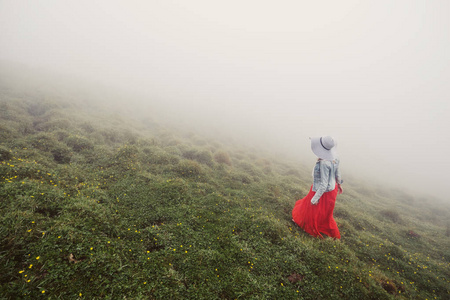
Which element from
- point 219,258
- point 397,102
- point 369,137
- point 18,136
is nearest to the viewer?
point 219,258

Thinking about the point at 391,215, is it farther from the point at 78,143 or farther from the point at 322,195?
the point at 78,143

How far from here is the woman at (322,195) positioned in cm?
771

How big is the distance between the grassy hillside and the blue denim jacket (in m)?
2.30

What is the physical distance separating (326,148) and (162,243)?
25.4 ft

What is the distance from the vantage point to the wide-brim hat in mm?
7652

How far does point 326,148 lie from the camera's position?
25.4ft

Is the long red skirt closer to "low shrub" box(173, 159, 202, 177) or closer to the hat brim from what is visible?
the hat brim

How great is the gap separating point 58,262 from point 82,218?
181cm

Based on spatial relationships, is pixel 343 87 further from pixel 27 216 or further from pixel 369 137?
pixel 27 216

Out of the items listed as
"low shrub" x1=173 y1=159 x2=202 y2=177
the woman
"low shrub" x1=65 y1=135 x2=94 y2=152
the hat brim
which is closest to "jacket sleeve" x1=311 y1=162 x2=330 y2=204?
the woman

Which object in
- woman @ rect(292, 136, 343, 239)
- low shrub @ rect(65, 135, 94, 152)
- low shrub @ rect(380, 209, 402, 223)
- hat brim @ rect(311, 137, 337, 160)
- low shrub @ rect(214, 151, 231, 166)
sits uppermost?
hat brim @ rect(311, 137, 337, 160)

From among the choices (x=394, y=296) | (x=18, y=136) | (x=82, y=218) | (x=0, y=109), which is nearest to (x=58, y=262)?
(x=82, y=218)

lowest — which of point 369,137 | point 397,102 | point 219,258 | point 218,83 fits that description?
Answer: point 219,258

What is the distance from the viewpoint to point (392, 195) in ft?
93.4
